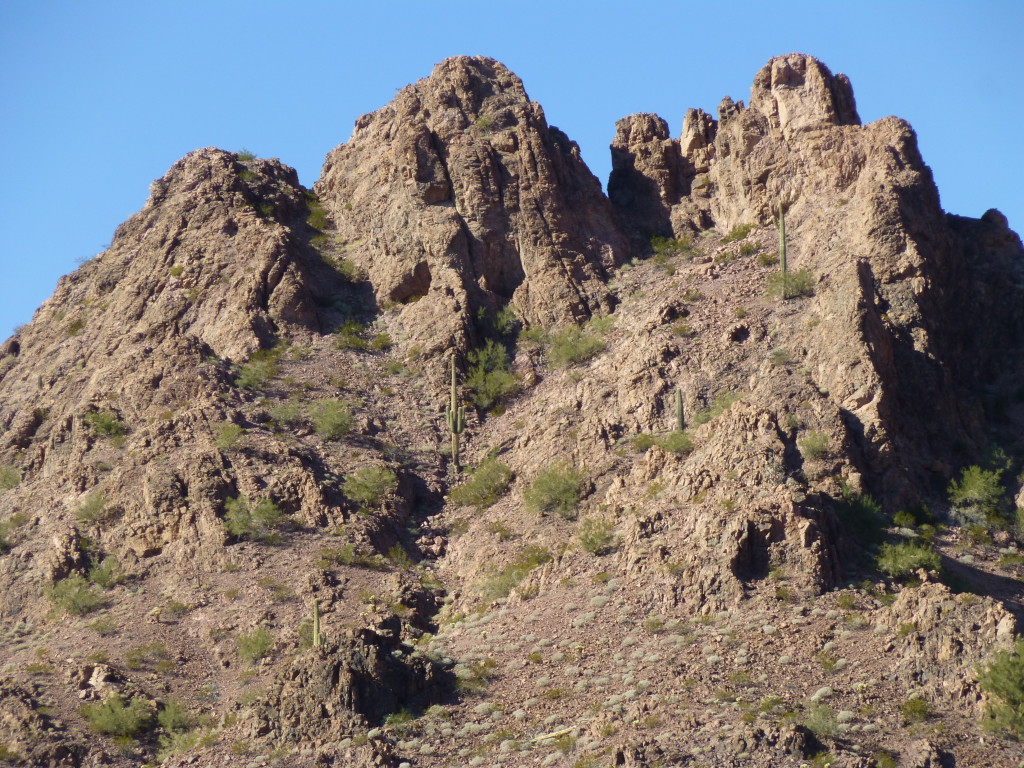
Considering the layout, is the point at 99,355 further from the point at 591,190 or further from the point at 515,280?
the point at 591,190

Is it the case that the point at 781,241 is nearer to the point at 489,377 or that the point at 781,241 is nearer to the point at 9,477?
the point at 489,377

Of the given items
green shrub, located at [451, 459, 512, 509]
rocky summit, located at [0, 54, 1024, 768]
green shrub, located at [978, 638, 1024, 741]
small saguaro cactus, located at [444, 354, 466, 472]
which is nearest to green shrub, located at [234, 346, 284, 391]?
rocky summit, located at [0, 54, 1024, 768]

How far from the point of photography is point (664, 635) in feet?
139

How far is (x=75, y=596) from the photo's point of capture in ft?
157

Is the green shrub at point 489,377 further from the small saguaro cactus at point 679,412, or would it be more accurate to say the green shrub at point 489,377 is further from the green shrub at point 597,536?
the green shrub at point 597,536

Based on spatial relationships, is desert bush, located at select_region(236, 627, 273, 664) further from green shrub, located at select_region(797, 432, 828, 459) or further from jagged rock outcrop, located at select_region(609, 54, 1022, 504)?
jagged rock outcrop, located at select_region(609, 54, 1022, 504)

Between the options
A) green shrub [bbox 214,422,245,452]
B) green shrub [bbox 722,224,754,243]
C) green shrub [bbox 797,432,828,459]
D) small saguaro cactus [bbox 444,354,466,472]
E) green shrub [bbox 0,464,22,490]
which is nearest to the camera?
green shrub [bbox 797,432,828,459]

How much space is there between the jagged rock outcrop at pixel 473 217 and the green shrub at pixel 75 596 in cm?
1534

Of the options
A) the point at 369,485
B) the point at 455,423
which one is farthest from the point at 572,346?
the point at 369,485

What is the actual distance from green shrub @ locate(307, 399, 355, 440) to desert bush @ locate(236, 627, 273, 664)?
9777 millimetres

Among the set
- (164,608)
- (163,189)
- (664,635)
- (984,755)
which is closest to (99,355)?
(163,189)

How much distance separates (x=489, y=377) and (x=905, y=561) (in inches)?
725

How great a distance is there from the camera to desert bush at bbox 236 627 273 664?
45406mm

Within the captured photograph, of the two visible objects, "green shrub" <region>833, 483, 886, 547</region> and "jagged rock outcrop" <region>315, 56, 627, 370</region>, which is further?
"jagged rock outcrop" <region>315, 56, 627, 370</region>
